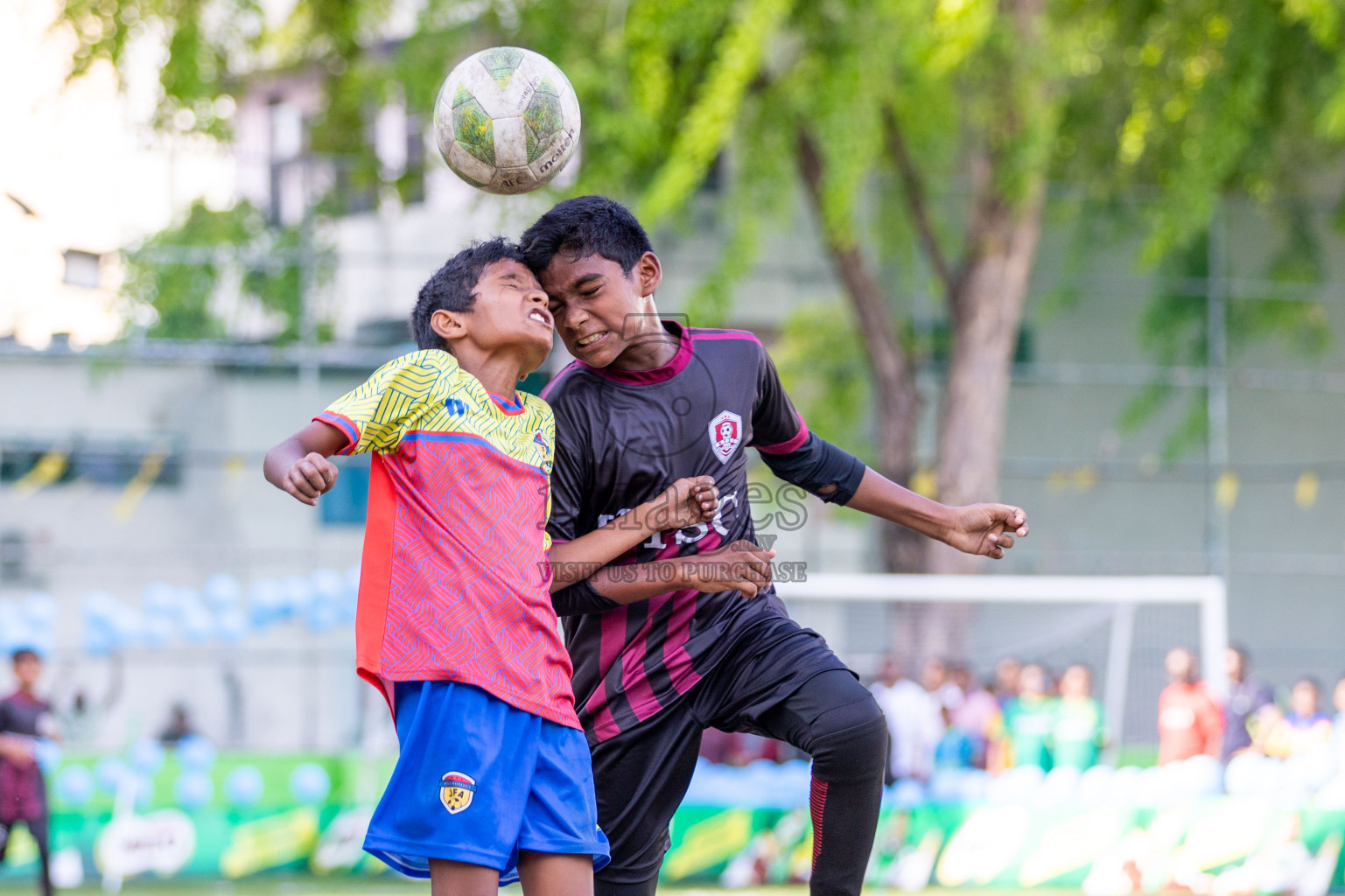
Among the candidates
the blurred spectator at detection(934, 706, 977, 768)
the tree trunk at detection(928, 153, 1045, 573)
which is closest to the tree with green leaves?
the tree trunk at detection(928, 153, 1045, 573)

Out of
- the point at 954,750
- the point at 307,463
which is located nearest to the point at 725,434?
the point at 307,463

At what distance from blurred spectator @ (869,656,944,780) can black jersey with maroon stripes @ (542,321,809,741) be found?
6794 millimetres

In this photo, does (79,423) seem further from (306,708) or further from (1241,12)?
(1241,12)

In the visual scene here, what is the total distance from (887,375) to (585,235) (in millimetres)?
9491

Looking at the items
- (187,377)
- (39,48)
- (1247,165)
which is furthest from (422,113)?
(1247,165)

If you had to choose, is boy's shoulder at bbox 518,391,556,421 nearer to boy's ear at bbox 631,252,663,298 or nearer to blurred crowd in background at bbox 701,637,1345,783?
boy's ear at bbox 631,252,663,298

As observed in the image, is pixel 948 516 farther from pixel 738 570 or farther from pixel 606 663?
pixel 606 663

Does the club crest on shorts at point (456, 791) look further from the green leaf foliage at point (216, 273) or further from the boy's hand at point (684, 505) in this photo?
the green leaf foliage at point (216, 273)

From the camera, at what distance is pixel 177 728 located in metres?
11.9

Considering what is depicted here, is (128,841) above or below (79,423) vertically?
below

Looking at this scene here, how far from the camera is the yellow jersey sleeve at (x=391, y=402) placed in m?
2.87

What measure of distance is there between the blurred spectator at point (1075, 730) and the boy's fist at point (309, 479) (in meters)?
8.69

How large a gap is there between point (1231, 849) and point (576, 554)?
24.4 feet

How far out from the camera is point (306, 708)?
47.6ft
